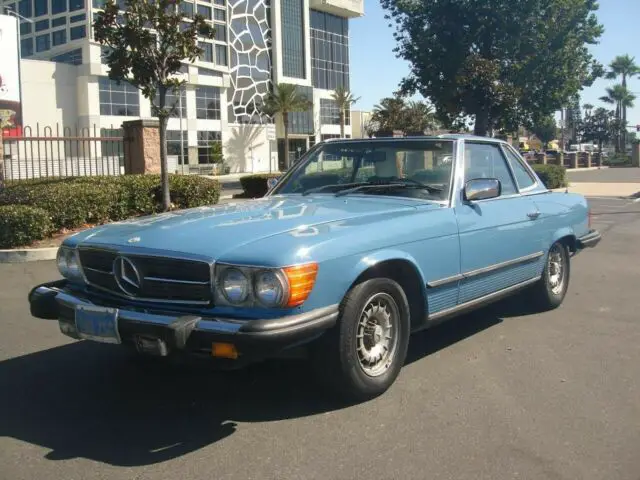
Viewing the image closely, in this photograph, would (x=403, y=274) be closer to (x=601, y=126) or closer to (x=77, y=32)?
(x=77, y=32)

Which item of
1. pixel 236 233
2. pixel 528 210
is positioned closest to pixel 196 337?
pixel 236 233

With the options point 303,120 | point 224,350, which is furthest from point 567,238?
point 303,120

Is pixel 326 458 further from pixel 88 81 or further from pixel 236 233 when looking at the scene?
pixel 88 81

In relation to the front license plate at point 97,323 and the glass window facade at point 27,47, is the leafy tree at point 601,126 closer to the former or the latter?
the glass window facade at point 27,47

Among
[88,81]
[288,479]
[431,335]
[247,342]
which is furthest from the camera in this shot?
[88,81]

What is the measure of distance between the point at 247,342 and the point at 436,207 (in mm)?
1958

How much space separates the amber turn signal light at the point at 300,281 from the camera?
348 centimetres

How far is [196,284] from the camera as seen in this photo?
3639mm

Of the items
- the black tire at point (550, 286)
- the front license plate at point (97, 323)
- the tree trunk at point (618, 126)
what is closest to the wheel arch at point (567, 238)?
the black tire at point (550, 286)

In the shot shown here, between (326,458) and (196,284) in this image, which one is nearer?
(326,458)

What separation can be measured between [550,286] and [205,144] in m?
54.0

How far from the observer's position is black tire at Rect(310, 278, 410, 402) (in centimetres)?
378

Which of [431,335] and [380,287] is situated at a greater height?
[380,287]

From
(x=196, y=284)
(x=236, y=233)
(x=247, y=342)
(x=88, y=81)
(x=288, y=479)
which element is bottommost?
(x=288, y=479)
